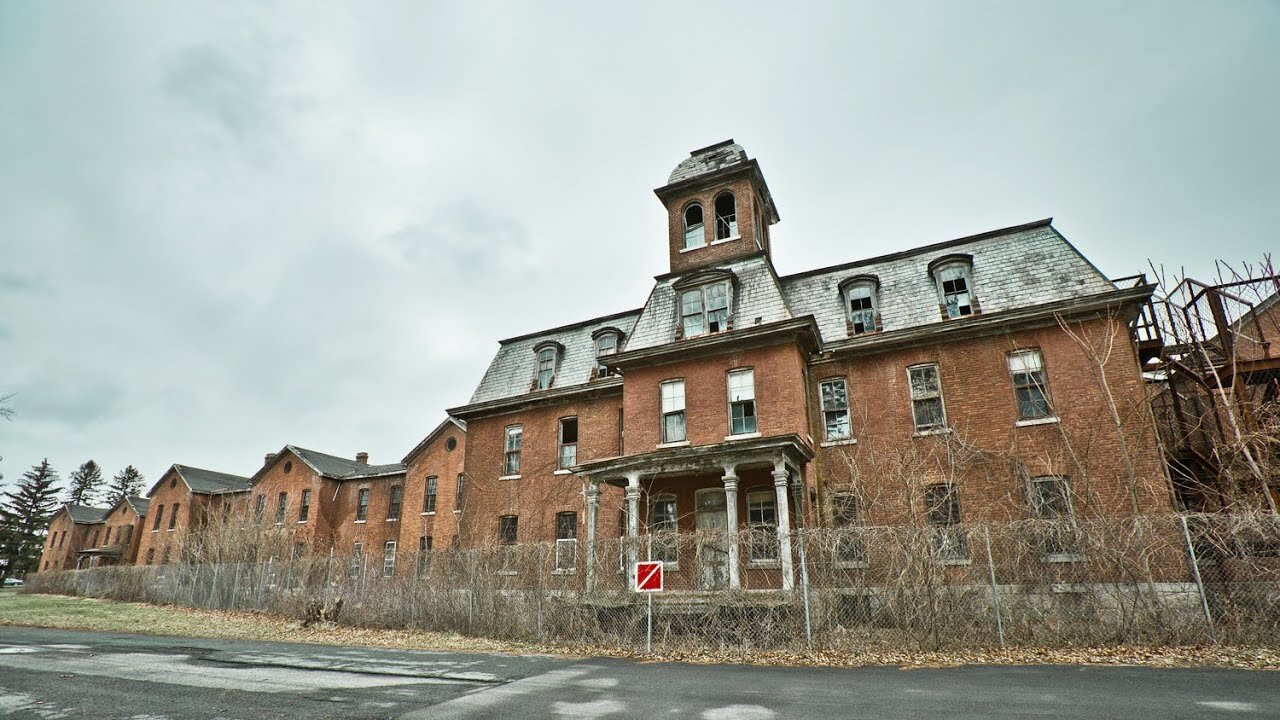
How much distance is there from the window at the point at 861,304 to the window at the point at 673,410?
18.8ft

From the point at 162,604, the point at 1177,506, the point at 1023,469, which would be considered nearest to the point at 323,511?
the point at 162,604

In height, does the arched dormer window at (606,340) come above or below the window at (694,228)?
below

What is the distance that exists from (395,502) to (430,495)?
4985 millimetres

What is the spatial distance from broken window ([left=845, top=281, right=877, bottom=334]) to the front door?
680cm

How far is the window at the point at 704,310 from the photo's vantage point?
1962 cm

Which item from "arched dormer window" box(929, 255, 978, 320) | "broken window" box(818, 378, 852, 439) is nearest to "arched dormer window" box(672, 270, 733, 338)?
"broken window" box(818, 378, 852, 439)

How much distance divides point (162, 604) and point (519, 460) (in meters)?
18.0

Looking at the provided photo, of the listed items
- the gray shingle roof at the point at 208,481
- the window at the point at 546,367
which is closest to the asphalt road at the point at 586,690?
the window at the point at 546,367

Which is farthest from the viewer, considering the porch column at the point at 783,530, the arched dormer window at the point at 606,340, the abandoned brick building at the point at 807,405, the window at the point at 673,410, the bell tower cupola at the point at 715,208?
the arched dormer window at the point at 606,340

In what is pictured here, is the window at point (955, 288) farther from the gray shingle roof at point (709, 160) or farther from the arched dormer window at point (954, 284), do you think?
the gray shingle roof at point (709, 160)

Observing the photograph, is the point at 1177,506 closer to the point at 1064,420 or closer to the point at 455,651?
the point at 1064,420

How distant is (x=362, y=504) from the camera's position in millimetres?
36625

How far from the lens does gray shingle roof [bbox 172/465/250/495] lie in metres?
46.2

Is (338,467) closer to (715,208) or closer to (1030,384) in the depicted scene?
(715,208)
